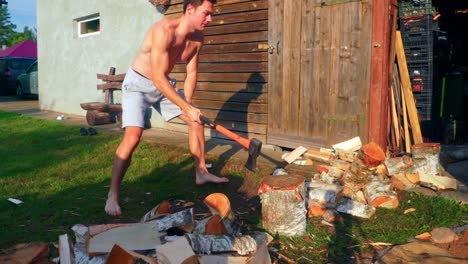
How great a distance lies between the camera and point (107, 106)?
27.9 ft

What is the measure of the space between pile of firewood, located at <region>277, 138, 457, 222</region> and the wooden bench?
192 inches

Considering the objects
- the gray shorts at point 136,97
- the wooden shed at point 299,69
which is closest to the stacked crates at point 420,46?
the wooden shed at point 299,69

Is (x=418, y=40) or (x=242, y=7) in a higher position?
(x=242, y=7)

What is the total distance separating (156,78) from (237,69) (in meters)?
3.00

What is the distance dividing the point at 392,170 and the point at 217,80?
3.35 m

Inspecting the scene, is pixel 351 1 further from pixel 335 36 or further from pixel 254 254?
pixel 254 254

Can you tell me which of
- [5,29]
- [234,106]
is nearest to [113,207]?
[234,106]

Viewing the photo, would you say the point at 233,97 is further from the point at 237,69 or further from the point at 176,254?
the point at 176,254

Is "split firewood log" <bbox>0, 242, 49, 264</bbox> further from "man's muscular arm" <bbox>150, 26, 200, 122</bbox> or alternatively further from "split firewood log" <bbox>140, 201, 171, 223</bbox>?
"man's muscular arm" <bbox>150, 26, 200, 122</bbox>

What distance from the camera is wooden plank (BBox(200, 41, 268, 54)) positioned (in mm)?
6176

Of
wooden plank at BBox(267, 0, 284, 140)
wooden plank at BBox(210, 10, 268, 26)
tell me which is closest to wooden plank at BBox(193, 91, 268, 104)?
wooden plank at BBox(267, 0, 284, 140)

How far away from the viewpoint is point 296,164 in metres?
5.05

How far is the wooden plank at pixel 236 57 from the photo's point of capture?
20.4 feet

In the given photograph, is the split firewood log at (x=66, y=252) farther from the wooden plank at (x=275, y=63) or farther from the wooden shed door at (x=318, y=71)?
the wooden plank at (x=275, y=63)
